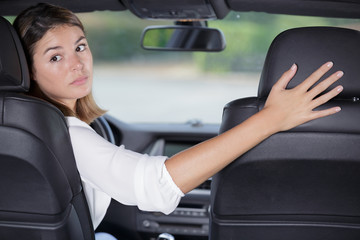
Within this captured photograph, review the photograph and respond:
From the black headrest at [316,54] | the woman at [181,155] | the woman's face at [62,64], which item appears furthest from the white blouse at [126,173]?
the black headrest at [316,54]

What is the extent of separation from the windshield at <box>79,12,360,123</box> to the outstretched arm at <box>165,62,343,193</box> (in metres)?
6.03

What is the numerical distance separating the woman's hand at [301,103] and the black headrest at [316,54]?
0.17 ft

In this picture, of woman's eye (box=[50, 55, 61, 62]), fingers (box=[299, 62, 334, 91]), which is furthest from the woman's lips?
fingers (box=[299, 62, 334, 91])

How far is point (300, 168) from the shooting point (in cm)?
176

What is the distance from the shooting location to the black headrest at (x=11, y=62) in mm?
1637

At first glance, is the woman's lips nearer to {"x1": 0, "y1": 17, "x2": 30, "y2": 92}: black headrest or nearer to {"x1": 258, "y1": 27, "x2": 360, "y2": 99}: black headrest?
{"x1": 0, "y1": 17, "x2": 30, "y2": 92}: black headrest

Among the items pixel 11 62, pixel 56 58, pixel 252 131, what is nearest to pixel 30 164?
pixel 11 62

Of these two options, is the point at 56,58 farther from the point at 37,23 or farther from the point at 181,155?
the point at 181,155

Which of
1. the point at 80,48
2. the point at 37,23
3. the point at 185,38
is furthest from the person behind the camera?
the point at 185,38

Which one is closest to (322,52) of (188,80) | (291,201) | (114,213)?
(291,201)

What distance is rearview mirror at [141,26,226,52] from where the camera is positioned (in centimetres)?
296

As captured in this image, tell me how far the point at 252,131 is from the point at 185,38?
59.6 inches

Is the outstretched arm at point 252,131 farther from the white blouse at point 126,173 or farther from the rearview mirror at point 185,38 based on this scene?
the rearview mirror at point 185,38

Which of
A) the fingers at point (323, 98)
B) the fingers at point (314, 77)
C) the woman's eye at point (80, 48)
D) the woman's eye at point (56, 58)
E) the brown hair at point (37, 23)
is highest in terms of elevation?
the fingers at point (314, 77)
